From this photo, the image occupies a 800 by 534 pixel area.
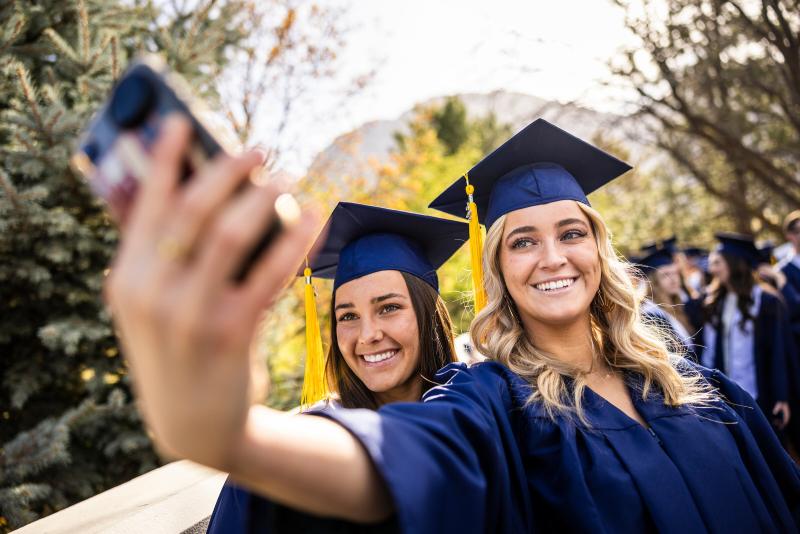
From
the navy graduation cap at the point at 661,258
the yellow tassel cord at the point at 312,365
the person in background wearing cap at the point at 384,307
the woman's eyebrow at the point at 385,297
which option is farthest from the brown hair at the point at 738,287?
the yellow tassel cord at the point at 312,365

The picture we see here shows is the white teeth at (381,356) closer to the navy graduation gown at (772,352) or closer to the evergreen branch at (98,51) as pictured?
the evergreen branch at (98,51)

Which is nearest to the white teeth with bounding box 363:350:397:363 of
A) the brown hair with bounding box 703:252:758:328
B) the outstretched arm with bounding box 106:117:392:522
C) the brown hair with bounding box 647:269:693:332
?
the outstretched arm with bounding box 106:117:392:522

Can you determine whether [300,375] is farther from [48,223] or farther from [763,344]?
[763,344]

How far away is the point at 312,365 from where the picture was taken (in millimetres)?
2490

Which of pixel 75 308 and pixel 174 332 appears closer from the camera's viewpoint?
pixel 174 332

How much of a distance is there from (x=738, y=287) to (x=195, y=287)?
570 cm

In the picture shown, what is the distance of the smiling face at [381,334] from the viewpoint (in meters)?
2.16

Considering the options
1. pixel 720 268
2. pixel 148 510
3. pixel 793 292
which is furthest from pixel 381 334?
pixel 793 292

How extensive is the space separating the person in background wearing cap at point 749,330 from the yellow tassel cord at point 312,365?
13.8ft

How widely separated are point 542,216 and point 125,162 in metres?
1.55

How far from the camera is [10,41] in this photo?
288cm

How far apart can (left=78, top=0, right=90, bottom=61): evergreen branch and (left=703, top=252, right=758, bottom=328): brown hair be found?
5.63 meters

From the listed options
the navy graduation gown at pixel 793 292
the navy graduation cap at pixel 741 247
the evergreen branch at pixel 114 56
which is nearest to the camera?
the evergreen branch at pixel 114 56

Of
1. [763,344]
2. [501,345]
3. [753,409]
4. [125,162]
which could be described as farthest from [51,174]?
[763,344]
